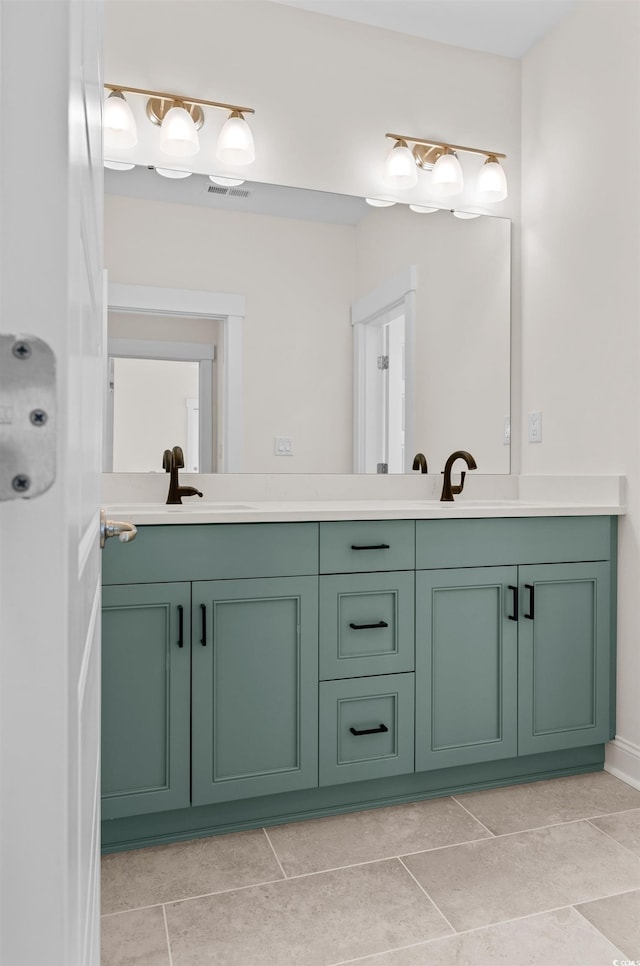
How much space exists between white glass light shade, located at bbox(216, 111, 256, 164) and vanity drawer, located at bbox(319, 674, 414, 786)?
1.78m

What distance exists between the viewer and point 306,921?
149cm

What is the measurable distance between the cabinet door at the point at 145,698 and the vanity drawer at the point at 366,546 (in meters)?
0.41

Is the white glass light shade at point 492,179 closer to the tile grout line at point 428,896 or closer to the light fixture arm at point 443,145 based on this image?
the light fixture arm at point 443,145

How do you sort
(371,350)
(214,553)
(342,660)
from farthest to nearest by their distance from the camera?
1. (371,350)
2. (342,660)
3. (214,553)

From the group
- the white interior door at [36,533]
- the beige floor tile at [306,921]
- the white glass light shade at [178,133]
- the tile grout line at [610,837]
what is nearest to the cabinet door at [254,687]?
the beige floor tile at [306,921]

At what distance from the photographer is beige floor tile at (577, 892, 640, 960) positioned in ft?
4.61

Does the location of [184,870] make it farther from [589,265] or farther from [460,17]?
[460,17]

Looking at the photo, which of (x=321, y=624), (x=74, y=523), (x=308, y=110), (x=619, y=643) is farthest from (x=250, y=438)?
(x=74, y=523)

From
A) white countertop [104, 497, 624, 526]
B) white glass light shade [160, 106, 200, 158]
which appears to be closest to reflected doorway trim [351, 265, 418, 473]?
white countertop [104, 497, 624, 526]

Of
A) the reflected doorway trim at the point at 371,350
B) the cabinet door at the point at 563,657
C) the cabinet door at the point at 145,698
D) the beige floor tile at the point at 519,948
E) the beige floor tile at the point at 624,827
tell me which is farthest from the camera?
the reflected doorway trim at the point at 371,350

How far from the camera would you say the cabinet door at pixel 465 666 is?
201 cm

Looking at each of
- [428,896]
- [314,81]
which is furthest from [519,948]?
[314,81]

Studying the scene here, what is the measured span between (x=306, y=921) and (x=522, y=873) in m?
0.55

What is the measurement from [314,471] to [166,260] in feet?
2.93
